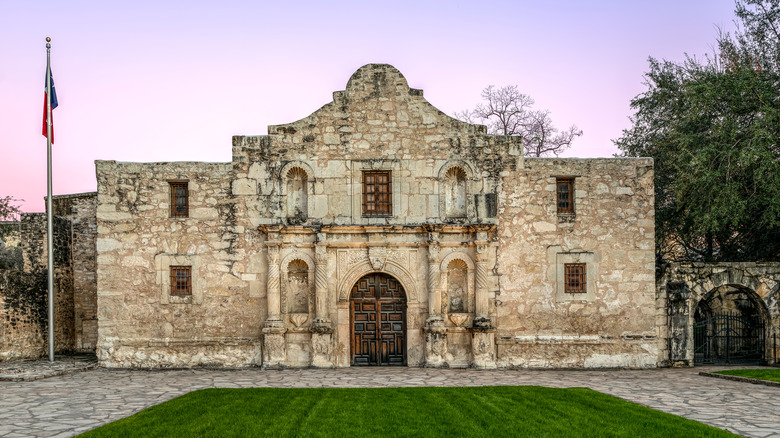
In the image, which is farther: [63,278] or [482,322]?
[63,278]

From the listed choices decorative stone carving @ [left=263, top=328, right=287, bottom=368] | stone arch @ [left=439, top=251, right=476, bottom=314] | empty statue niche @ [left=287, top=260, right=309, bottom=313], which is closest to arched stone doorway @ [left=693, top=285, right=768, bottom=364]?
stone arch @ [left=439, top=251, right=476, bottom=314]

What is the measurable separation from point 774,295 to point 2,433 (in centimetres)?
1846

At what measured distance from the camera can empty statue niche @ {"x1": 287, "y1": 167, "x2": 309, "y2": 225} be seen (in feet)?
55.8

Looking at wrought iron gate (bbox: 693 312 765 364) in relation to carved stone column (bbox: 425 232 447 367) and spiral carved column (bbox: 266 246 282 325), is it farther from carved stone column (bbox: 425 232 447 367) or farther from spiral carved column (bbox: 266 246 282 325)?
spiral carved column (bbox: 266 246 282 325)

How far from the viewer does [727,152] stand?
17.8 metres

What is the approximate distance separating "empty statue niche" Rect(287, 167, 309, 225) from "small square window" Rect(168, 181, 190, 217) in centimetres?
278

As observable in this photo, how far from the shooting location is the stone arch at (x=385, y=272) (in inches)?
653

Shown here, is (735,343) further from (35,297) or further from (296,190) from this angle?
(35,297)

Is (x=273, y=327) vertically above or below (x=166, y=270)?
below

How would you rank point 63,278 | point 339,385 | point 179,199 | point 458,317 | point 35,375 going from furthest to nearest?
point 63,278 → point 179,199 → point 458,317 → point 35,375 → point 339,385

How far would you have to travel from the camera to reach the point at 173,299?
16750 millimetres

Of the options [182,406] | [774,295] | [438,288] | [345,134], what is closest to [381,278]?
[438,288]

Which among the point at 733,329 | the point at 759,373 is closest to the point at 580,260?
the point at 759,373

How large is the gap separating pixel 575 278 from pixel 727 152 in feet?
19.1
